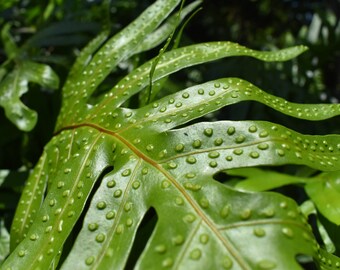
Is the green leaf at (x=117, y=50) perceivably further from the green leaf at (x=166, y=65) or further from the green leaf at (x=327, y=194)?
the green leaf at (x=327, y=194)

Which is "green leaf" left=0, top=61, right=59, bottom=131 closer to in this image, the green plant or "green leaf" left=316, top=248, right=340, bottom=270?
the green plant

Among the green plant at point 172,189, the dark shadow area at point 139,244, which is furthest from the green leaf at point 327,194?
the dark shadow area at point 139,244

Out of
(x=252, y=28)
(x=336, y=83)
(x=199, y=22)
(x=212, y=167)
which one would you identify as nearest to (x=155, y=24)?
(x=212, y=167)

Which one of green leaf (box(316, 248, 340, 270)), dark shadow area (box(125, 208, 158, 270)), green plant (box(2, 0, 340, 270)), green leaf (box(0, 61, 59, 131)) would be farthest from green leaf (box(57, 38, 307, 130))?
green leaf (box(316, 248, 340, 270))

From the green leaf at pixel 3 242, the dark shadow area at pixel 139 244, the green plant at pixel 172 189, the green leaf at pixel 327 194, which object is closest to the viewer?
the green plant at pixel 172 189

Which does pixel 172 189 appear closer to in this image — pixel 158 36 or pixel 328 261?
pixel 328 261
